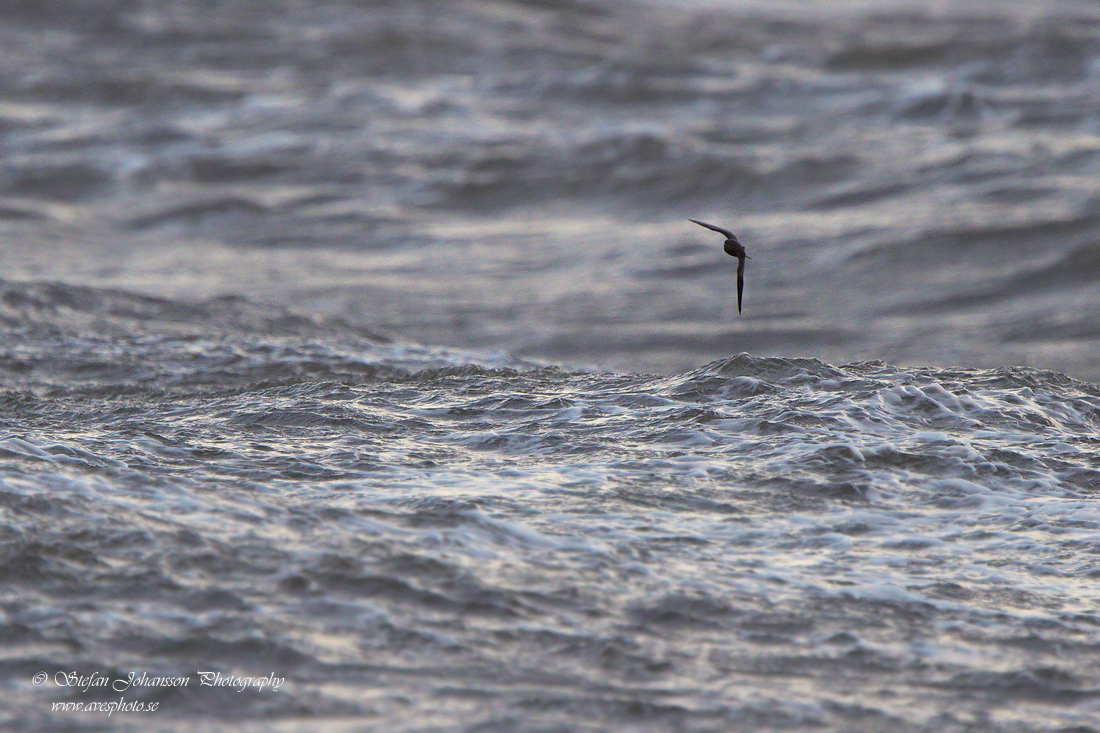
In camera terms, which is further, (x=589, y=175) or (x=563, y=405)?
(x=589, y=175)

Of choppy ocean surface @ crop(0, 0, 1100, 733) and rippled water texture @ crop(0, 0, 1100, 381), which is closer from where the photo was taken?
choppy ocean surface @ crop(0, 0, 1100, 733)

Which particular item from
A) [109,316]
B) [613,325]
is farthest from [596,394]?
[613,325]

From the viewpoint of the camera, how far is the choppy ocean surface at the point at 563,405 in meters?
2.72

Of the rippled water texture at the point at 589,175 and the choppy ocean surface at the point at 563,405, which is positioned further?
the rippled water texture at the point at 589,175

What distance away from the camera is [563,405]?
14.4 ft

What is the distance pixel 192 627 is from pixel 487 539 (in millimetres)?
746

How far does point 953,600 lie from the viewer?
3047mm

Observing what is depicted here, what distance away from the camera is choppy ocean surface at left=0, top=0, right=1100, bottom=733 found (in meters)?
2.72

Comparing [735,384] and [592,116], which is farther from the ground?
[592,116]

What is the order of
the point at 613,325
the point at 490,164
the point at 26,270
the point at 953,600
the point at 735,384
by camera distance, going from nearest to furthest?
the point at 953,600 → the point at 735,384 → the point at 613,325 → the point at 26,270 → the point at 490,164

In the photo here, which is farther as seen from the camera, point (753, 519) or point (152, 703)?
point (753, 519)

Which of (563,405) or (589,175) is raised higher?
(589,175)

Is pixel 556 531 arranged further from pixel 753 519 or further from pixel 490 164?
pixel 490 164

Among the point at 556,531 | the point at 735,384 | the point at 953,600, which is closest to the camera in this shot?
the point at 953,600
